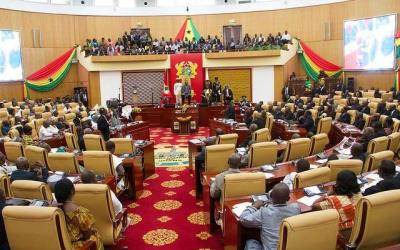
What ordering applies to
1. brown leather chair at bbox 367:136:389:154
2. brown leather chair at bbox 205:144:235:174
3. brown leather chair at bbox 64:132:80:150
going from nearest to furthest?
brown leather chair at bbox 205:144:235:174 < brown leather chair at bbox 367:136:389:154 < brown leather chair at bbox 64:132:80:150

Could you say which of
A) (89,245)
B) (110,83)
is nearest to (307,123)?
(89,245)

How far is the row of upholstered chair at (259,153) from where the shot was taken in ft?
22.2

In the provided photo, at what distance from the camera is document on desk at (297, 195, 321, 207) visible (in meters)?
4.44

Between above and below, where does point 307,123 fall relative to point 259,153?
above

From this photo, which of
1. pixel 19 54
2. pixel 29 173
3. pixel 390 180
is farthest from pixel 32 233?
pixel 19 54

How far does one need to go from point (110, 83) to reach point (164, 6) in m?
6.30

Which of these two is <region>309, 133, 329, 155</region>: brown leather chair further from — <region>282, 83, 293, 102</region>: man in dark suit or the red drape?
<region>282, 83, 293, 102</region>: man in dark suit

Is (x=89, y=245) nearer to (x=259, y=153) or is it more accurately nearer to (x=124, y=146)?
(x=259, y=153)

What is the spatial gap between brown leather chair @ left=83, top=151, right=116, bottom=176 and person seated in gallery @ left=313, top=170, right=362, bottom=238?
3.42 metres

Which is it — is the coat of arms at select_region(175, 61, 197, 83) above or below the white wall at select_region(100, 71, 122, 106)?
above

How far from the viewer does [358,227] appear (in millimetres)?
3623

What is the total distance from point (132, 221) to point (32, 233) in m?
2.85

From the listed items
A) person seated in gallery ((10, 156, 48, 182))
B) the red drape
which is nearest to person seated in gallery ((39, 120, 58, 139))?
person seated in gallery ((10, 156, 48, 182))

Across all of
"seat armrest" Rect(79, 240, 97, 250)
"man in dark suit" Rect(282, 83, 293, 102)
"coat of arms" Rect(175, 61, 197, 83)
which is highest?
"coat of arms" Rect(175, 61, 197, 83)
